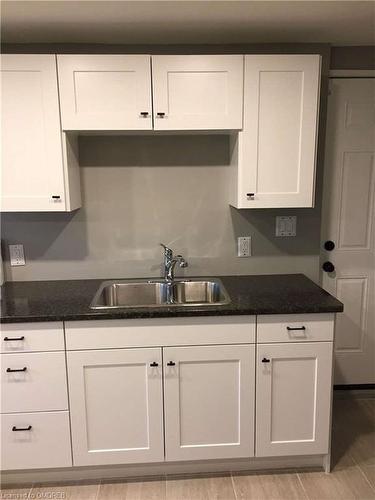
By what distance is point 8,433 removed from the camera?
1.93 meters

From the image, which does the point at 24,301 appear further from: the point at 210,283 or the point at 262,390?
the point at 262,390

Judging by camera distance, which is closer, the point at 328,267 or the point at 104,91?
the point at 104,91

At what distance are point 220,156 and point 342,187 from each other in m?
0.86

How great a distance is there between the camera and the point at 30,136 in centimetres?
200

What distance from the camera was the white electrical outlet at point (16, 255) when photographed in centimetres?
239

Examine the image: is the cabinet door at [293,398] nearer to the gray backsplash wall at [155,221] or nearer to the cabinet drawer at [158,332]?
the cabinet drawer at [158,332]

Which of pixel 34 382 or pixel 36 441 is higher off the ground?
pixel 34 382

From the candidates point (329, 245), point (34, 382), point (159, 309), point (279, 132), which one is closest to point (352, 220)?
point (329, 245)

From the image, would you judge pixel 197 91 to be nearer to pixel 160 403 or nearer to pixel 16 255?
pixel 16 255

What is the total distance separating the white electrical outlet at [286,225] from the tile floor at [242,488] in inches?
53.4

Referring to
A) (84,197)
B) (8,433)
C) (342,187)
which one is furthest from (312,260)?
(8,433)

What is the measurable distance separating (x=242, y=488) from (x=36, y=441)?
1.08m

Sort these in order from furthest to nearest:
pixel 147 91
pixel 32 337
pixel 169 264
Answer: pixel 169 264
pixel 147 91
pixel 32 337

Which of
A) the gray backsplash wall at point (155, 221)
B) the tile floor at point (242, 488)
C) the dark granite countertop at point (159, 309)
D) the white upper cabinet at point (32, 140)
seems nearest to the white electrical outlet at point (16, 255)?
the gray backsplash wall at point (155, 221)
